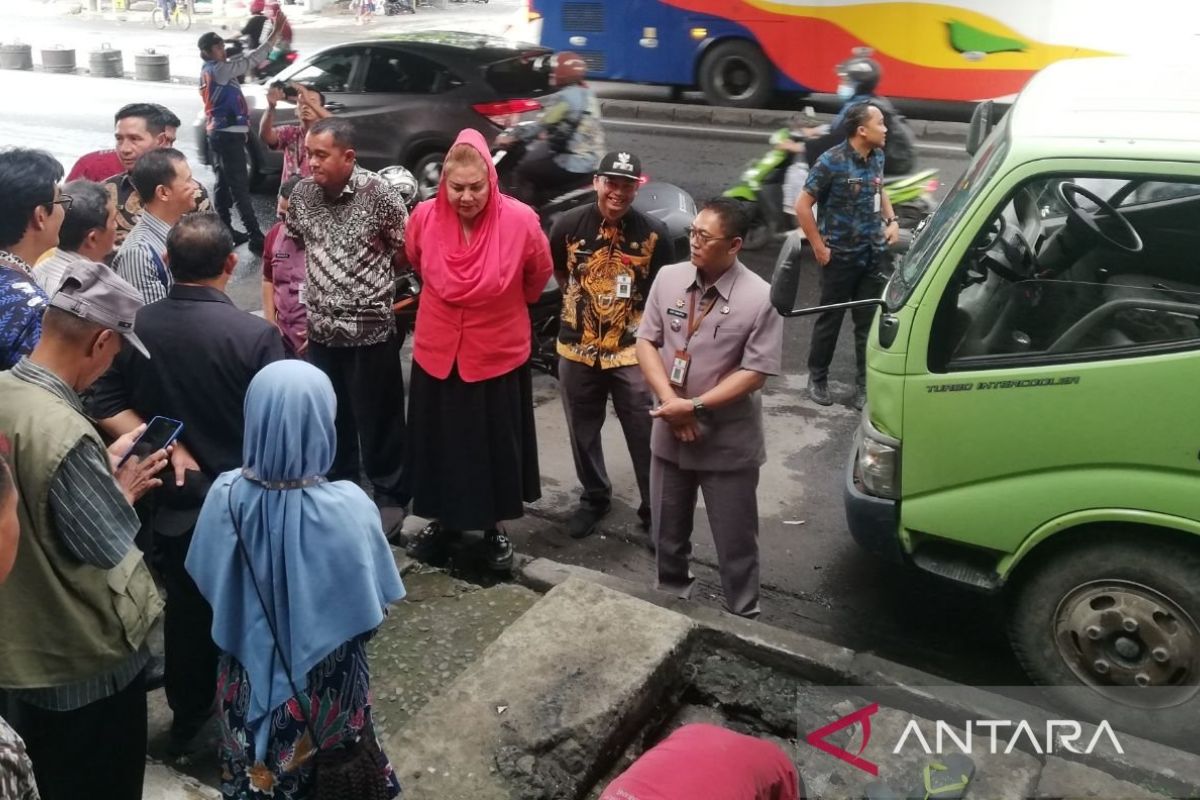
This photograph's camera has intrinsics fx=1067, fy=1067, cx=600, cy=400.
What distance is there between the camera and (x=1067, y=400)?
3.62m

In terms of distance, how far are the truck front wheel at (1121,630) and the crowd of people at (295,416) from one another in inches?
44.4

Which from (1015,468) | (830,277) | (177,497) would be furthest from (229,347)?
(830,277)

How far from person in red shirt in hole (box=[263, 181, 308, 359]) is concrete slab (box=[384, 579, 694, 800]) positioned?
1.91 metres

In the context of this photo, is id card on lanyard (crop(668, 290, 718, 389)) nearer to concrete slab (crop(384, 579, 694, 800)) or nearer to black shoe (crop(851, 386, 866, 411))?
concrete slab (crop(384, 579, 694, 800))

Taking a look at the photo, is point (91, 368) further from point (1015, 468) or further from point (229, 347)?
point (1015, 468)

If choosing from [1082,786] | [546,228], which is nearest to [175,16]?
[546,228]

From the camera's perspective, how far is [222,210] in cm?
1011

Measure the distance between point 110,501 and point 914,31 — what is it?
40.2 ft

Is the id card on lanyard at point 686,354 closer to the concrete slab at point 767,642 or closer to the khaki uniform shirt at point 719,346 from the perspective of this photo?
the khaki uniform shirt at point 719,346

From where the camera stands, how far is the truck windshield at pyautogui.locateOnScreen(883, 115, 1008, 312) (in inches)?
154

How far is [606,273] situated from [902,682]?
2.16 metres

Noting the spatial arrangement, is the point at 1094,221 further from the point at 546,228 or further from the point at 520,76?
the point at 520,76

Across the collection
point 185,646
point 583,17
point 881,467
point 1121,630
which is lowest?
point 185,646

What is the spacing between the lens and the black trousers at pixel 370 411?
4.94m
